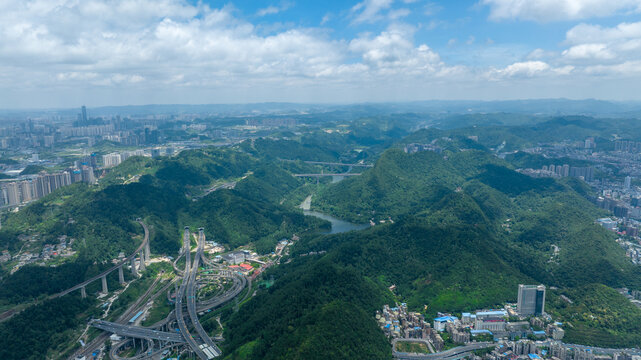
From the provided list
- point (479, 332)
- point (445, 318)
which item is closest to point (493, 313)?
point (479, 332)

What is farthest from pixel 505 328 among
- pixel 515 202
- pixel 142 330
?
pixel 515 202

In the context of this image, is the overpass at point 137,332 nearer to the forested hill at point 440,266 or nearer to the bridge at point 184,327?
the bridge at point 184,327

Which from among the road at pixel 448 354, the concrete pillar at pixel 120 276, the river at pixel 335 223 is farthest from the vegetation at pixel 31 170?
the road at pixel 448 354

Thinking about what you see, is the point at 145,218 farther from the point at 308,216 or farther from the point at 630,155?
the point at 630,155

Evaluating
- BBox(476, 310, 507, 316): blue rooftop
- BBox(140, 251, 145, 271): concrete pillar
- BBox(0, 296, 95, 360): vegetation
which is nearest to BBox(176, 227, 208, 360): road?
BBox(140, 251, 145, 271): concrete pillar

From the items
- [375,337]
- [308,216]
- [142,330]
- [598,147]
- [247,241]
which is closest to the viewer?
[375,337]

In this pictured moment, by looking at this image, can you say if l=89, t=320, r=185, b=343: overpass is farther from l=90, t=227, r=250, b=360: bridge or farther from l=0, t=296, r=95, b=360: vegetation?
l=0, t=296, r=95, b=360: vegetation

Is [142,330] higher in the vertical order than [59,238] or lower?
lower

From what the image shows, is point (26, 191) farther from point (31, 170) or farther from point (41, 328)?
point (41, 328)
